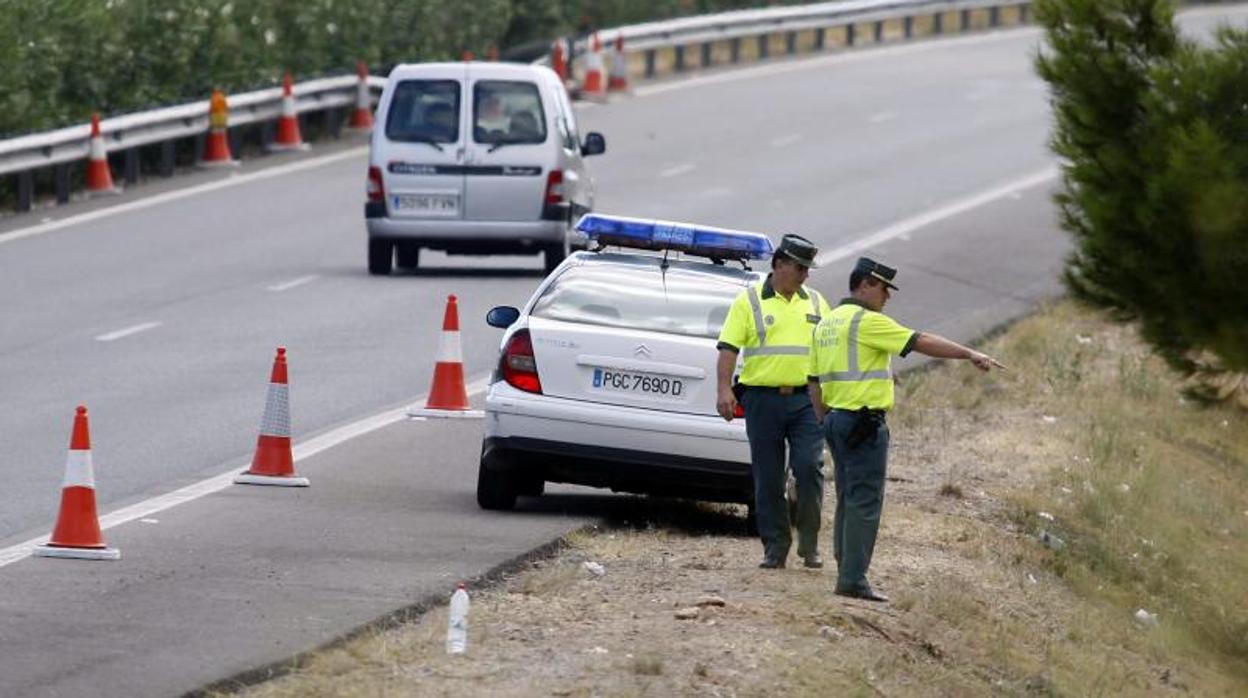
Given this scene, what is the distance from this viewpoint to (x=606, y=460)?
1343cm

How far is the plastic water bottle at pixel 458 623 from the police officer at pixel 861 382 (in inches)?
88.1

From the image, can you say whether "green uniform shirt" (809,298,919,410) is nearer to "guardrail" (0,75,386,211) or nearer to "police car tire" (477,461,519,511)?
"police car tire" (477,461,519,511)

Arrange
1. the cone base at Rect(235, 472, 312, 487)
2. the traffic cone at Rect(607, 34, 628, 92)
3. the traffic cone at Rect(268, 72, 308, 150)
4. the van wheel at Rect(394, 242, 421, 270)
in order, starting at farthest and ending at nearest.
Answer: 1. the traffic cone at Rect(607, 34, 628, 92)
2. the traffic cone at Rect(268, 72, 308, 150)
3. the van wheel at Rect(394, 242, 421, 270)
4. the cone base at Rect(235, 472, 312, 487)

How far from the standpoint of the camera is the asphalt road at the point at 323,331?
11.3 m

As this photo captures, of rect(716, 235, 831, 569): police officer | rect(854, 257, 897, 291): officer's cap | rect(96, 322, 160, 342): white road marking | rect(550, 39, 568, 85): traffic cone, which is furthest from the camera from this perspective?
rect(550, 39, 568, 85): traffic cone

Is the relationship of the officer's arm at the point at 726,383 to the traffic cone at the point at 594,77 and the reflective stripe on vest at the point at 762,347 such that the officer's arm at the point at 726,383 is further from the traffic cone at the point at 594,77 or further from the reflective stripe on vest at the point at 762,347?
the traffic cone at the point at 594,77

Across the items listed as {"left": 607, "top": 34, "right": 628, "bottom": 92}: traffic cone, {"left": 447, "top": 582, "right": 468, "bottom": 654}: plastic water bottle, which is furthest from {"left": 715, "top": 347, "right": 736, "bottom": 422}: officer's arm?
{"left": 607, "top": 34, "right": 628, "bottom": 92}: traffic cone

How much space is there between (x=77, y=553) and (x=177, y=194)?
775 inches

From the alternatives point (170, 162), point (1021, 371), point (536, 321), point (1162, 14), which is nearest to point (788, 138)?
point (170, 162)

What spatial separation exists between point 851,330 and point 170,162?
74.6 feet

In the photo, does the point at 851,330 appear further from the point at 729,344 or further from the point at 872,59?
the point at 872,59

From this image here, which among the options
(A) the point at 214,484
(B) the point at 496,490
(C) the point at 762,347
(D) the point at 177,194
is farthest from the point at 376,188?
(C) the point at 762,347

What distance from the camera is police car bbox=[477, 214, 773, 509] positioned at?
1339 centimetres

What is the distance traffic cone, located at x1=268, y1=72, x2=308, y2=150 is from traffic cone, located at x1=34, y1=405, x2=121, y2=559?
2305 centimetres
